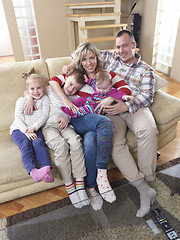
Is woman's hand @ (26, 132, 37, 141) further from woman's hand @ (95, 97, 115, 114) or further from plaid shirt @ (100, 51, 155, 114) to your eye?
plaid shirt @ (100, 51, 155, 114)

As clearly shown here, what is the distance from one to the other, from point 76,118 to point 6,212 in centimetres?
78

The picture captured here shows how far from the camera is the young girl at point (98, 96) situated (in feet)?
4.75

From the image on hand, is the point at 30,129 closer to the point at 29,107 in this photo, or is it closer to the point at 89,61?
the point at 29,107

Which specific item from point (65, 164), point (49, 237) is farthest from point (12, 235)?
point (65, 164)

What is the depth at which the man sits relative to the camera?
4.43 ft

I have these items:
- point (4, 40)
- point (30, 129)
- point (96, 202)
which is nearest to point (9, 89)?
point (30, 129)

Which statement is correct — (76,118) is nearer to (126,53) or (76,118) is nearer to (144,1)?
(126,53)

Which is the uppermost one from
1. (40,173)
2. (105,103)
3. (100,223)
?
(105,103)

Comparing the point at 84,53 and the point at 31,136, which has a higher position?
the point at 84,53

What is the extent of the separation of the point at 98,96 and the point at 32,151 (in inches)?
23.5

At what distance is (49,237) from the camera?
2.99 ft

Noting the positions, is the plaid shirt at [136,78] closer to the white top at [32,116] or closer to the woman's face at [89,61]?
the woman's face at [89,61]

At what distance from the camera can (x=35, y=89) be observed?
148 centimetres

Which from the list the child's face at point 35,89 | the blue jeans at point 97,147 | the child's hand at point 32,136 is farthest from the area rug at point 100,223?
the child's face at point 35,89
